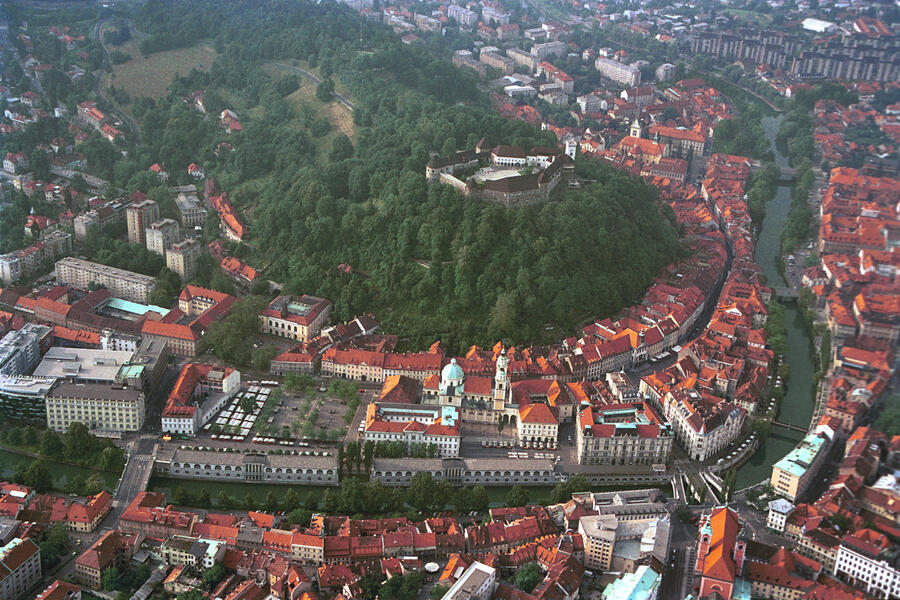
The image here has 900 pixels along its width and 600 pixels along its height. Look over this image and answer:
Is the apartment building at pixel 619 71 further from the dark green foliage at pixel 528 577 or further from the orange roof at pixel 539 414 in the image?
the dark green foliage at pixel 528 577

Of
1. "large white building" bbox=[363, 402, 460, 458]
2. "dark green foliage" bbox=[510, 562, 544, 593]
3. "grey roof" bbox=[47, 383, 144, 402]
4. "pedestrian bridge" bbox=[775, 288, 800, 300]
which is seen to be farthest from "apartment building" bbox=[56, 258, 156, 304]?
"pedestrian bridge" bbox=[775, 288, 800, 300]

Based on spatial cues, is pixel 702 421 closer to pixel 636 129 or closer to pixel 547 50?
pixel 636 129

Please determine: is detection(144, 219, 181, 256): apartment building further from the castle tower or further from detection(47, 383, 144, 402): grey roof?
the castle tower

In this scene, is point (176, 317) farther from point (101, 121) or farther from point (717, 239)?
point (717, 239)

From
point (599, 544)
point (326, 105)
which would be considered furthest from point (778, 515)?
point (326, 105)

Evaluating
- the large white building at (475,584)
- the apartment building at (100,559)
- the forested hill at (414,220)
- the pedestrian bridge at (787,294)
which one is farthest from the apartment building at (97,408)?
the pedestrian bridge at (787,294)
